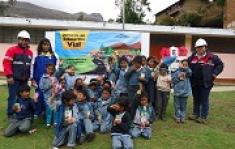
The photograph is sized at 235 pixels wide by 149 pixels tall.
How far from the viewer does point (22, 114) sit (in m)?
9.31

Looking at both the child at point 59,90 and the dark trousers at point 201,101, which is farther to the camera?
the dark trousers at point 201,101

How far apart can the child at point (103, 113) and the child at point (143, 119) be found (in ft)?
1.87

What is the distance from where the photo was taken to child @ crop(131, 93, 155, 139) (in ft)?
30.5

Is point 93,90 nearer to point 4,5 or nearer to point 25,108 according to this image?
point 25,108

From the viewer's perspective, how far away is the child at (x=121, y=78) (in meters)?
10.0

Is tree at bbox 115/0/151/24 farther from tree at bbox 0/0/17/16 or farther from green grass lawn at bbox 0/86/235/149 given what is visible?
green grass lawn at bbox 0/86/235/149

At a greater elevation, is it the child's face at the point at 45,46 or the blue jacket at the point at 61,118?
the child's face at the point at 45,46

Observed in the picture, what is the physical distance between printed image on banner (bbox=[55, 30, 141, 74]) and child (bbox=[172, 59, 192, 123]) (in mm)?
1346

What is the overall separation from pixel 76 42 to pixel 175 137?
360cm

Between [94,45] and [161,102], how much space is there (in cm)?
228

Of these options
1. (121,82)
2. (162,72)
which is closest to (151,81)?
(162,72)

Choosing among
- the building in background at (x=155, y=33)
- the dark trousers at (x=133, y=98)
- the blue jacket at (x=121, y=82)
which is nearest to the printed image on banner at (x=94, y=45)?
the blue jacket at (x=121, y=82)

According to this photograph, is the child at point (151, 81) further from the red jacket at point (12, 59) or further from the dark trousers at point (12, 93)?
the dark trousers at point (12, 93)

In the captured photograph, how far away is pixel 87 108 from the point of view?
30.7 ft
